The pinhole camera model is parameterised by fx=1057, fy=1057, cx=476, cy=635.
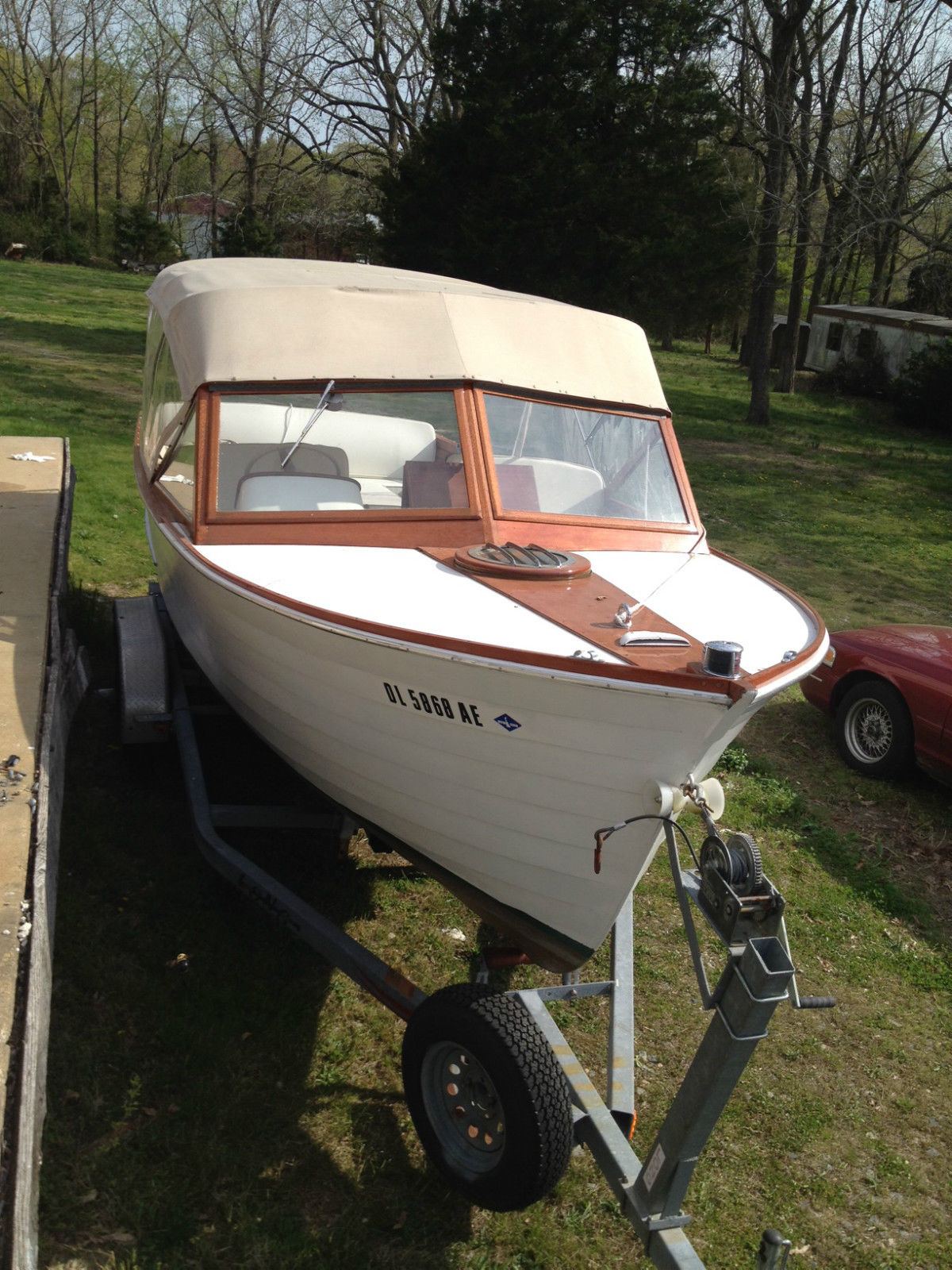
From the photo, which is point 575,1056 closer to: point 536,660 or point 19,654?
point 536,660

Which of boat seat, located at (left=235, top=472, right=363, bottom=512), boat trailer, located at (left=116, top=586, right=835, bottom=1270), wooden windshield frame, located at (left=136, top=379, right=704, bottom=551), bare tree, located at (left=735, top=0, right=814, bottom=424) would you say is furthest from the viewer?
bare tree, located at (left=735, top=0, right=814, bottom=424)

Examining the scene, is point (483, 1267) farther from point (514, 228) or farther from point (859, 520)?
point (514, 228)

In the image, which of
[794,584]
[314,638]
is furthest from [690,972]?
[794,584]

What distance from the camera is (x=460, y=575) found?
414 cm

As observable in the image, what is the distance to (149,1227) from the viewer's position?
3113 mm

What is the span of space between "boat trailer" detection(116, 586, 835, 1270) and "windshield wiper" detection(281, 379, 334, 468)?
5.57ft

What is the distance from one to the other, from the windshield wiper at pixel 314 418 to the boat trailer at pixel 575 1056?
1.70 m

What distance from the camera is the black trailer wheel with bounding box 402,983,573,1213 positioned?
9.77 ft

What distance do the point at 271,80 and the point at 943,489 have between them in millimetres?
24596

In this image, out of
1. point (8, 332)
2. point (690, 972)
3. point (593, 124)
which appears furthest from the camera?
point (8, 332)

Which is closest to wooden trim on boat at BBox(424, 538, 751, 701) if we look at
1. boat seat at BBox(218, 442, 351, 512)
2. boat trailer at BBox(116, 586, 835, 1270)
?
boat trailer at BBox(116, 586, 835, 1270)

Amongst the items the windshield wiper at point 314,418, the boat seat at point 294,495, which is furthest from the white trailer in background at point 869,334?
the boat seat at point 294,495

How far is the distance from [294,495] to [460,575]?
1.04 m

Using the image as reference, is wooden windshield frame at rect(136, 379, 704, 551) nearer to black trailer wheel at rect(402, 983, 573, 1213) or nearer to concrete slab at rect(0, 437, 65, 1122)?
concrete slab at rect(0, 437, 65, 1122)
